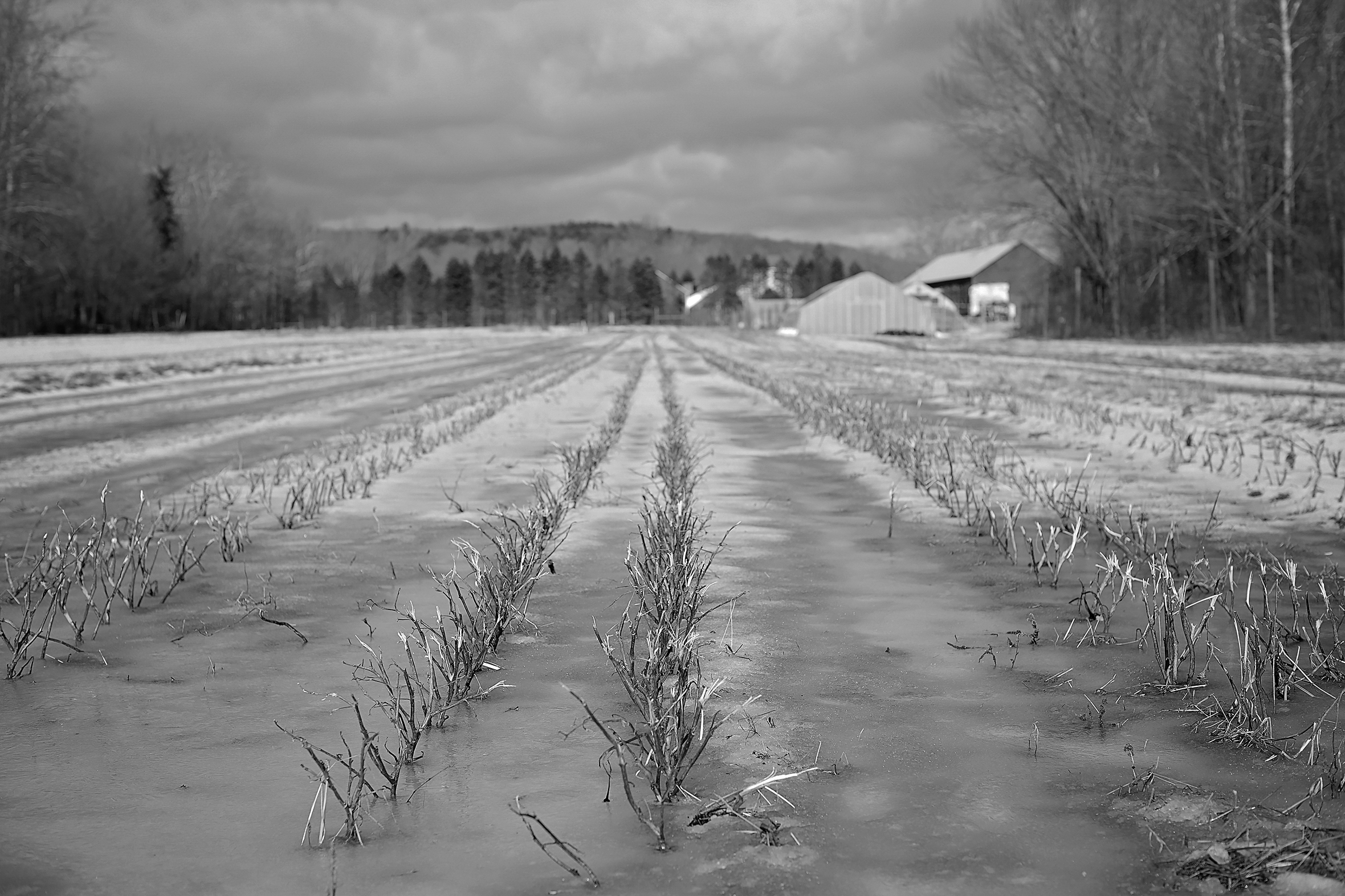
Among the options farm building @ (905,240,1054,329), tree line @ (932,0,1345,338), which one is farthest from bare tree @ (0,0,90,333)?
farm building @ (905,240,1054,329)

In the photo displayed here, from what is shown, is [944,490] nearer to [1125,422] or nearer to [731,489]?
[731,489]

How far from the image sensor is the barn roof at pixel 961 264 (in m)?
80.6

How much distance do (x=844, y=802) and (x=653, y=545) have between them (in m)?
1.86

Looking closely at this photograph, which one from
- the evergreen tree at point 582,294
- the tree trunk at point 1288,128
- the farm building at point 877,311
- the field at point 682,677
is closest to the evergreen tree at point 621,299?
the evergreen tree at point 582,294

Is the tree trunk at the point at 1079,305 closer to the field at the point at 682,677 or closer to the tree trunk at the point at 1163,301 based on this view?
the tree trunk at the point at 1163,301

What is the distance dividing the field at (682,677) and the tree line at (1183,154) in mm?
20610

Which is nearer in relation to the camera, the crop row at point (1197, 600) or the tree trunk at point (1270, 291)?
the crop row at point (1197, 600)

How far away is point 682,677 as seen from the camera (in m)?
2.69

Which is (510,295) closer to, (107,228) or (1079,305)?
(107,228)

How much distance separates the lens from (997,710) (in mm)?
Answer: 2828

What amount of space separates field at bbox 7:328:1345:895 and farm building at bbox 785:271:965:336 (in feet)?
195

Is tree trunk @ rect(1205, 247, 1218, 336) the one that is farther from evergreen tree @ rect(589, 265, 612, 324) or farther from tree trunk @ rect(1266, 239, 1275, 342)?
evergreen tree @ rect(589, 265, 612, 324)

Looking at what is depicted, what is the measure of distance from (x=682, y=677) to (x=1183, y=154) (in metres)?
30.1

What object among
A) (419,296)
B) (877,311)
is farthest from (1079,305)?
(419,296)
